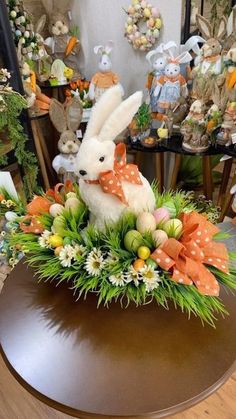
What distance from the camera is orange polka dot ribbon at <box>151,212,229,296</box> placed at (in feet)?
2.45

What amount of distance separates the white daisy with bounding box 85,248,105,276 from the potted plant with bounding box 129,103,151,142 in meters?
1.17

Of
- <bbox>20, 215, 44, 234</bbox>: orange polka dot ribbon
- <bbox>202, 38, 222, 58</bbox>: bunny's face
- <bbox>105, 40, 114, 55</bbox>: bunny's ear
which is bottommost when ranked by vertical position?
<bbox>20, 215, 44, 234</bbox>: orange polka dot ribbon

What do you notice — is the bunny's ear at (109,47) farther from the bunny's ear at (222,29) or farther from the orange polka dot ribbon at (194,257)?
the orange polka dot ribbon at (194,257)

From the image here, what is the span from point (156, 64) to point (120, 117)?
3.66 ft

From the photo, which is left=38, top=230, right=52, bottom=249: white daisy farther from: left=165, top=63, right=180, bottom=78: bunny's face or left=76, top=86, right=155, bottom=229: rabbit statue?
left=165, top=63, right=180, bottom=78: bunny's face

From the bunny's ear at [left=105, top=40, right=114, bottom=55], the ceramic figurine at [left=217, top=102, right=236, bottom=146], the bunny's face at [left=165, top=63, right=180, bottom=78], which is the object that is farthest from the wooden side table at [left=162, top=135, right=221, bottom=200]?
the bunny's ear at [left=105, top=40, right=114, bottom=55]

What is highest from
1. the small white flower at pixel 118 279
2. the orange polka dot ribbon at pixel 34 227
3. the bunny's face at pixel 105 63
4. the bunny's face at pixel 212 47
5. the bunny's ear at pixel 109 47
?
the bunny's face at pixel 212 47

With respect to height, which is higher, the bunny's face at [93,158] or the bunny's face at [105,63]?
the bunny's face at [93,158]

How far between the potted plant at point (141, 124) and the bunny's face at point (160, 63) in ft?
0.62

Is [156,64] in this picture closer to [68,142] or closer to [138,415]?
[68,142]

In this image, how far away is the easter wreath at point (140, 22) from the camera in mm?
1738

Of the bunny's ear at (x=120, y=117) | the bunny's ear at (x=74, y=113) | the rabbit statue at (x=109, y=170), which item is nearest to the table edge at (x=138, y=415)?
the rabbit statue at (x=109, y=170)

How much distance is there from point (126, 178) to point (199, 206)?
3.76 ft

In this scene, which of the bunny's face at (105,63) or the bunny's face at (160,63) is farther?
the bunny's face at (105,63)
